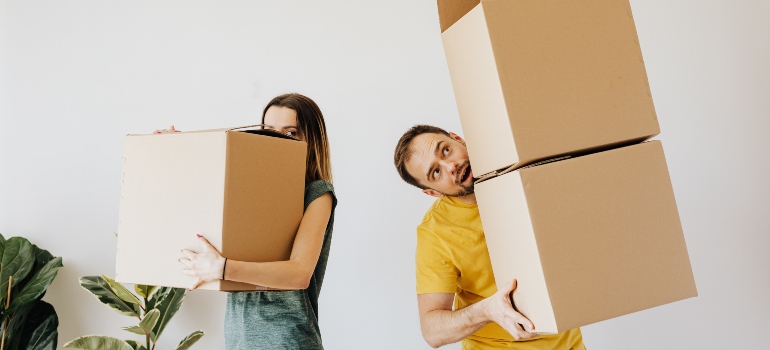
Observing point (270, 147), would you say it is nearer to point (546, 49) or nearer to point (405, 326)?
point (546, 49)

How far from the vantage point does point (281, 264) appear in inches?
39.4

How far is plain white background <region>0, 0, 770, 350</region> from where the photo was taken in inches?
64.1

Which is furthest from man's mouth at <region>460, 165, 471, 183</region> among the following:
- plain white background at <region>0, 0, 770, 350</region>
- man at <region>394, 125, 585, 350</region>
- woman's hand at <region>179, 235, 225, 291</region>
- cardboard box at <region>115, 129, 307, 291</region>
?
plain white background at <region>0, 0, 770, 350</region>

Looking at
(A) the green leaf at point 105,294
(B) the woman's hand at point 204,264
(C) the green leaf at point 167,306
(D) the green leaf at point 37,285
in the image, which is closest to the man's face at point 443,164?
(B) the woman's hand at point 204,264

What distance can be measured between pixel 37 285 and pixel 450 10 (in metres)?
1.48

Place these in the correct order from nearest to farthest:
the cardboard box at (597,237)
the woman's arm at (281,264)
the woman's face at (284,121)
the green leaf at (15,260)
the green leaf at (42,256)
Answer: the cardboard box at (597,237) → the woman's arm at (281,264) → the woman's face at (284,121) → the green leaf at (15,260) → the green leaf at (42,256)

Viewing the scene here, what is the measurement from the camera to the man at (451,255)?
1.10 metres

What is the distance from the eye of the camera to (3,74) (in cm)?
198

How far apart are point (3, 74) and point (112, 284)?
0.87m

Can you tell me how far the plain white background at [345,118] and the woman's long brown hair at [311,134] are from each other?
1.94ft

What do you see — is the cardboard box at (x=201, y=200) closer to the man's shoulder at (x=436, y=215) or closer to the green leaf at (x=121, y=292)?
the man's shoulder at (x=436, y=215)

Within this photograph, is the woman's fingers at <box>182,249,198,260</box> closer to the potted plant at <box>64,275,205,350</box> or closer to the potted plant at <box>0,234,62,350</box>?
the potted plant at <box>64,275,205,350</box>

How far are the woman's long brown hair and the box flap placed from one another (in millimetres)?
355

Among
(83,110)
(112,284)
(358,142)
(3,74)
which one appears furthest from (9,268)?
A: (358,142)
